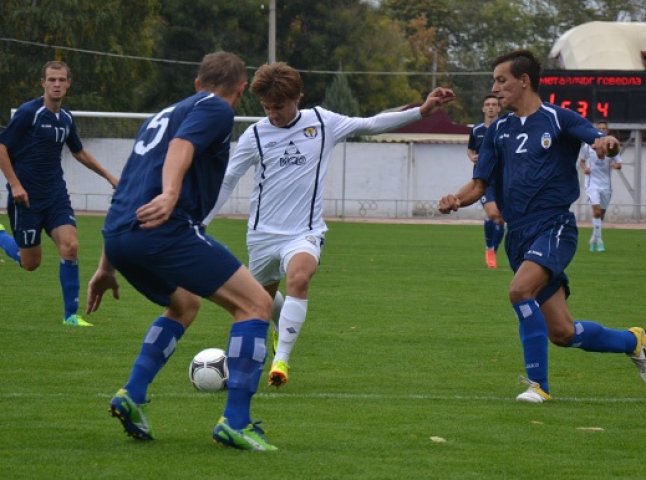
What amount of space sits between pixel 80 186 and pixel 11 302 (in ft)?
87.6

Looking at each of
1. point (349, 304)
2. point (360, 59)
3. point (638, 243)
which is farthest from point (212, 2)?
point (349, 304)

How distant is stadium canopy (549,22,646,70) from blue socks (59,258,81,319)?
3791 cm

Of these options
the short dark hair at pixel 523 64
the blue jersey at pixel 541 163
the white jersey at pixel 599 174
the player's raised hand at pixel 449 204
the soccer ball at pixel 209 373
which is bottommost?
the white jersey at pixel 599 174

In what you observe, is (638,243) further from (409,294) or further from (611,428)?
(611,428)

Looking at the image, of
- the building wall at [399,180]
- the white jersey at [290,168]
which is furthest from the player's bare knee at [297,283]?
the building wall at [399,180]

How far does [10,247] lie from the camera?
13.5 meters

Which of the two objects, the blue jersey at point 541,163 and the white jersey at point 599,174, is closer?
the blue jersey at point 541,163

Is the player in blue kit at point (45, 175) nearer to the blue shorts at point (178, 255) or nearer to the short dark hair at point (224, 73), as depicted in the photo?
the short dark hair at point (224, 73)

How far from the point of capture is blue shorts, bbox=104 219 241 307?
607 centimetres

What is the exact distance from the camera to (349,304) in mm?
14297

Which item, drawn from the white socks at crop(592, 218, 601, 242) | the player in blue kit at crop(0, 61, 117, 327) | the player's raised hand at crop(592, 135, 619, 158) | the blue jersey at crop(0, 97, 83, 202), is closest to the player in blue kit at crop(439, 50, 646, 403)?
the player's raised hand at crop(592, 135, 619, 158)

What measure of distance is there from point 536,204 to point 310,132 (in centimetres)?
162

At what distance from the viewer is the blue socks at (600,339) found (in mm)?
8297

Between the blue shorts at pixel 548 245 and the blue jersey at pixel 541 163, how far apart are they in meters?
0.06
